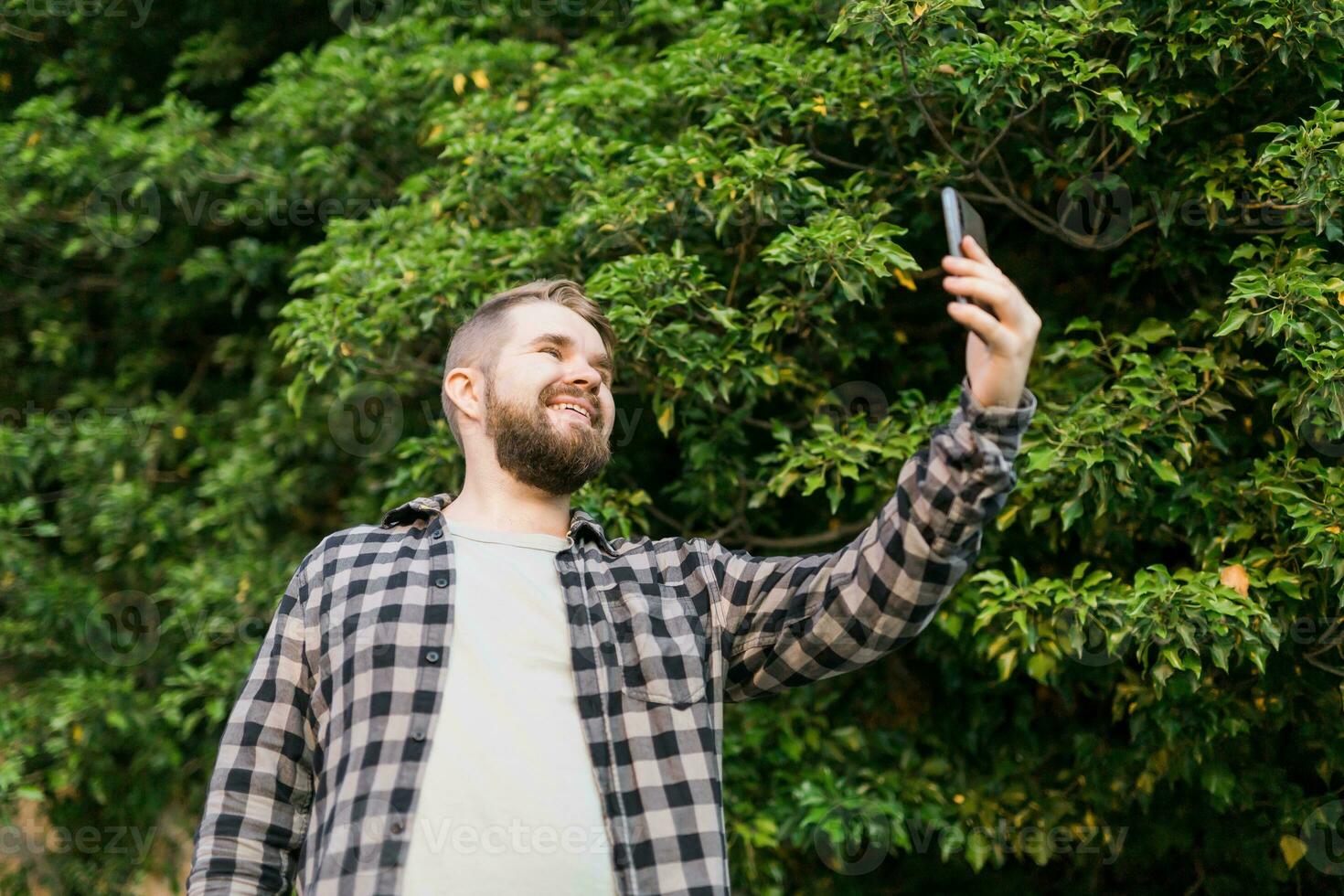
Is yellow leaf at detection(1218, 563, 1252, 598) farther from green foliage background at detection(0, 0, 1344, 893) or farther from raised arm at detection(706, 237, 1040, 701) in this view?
raised arm at detection(706, 237, 1040, 701)

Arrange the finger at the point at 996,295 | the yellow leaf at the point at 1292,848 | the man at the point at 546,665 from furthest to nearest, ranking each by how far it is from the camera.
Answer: the yellow leaf at the point at 1292,848 < the man at the point at 546,665 < the finger at the point at 996,295

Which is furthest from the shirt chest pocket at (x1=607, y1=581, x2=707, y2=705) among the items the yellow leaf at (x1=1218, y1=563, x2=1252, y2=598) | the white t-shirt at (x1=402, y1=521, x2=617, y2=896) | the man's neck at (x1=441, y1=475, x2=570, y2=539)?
the yellow leaf at (x1=1218, y1=563, x2=1252, y2=598)

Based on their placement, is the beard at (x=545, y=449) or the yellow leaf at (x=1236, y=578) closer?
the beard at (x=545, y=449)

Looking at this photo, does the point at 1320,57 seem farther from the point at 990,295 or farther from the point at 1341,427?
the point at 990,295

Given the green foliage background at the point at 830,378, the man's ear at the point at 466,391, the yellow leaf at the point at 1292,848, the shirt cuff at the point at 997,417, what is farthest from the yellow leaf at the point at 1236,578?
the man's ear at the point at 466,391

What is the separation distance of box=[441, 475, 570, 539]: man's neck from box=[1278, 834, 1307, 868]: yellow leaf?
2.20 meters

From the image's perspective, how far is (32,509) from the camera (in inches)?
185

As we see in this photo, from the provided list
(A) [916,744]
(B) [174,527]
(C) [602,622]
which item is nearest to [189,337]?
(B) [174,527]

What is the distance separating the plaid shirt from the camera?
1.80 meters

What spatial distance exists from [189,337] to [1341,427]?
4903mm

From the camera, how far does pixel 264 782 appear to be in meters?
1.99

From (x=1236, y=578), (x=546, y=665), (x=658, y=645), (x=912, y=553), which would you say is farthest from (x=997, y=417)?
(x=1236, y=578)

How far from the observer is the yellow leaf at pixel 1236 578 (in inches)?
111

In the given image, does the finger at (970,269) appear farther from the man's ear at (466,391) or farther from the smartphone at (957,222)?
the man's ear at (466,391)
